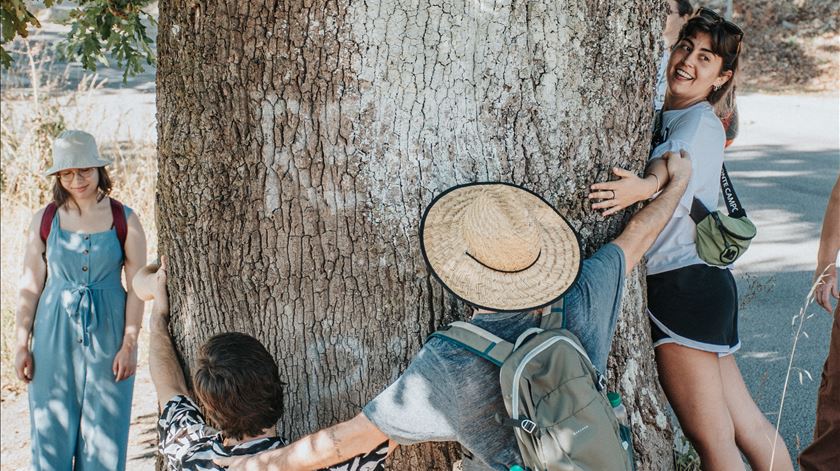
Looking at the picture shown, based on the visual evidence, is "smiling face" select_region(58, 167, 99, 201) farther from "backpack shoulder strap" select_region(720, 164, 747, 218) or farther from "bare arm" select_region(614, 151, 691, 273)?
"backpack shoulder strap" select_region(720, 164, 747, 218)

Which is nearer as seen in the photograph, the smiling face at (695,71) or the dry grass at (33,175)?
the smiling face at (695,71)

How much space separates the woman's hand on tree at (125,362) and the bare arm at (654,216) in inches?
103

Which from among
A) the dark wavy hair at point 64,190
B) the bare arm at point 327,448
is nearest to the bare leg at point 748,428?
the bare arm at point 327,448

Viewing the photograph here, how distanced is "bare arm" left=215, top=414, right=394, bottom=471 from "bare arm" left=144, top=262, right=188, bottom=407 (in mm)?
579

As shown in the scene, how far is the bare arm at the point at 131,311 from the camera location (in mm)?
4352

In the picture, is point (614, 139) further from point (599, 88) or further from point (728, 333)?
point (728, 333)

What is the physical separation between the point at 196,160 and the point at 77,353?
2.00m

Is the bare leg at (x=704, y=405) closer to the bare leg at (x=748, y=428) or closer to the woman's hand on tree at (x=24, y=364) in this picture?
the bare leg at (x=748, y=428)

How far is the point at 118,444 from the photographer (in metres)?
4.43

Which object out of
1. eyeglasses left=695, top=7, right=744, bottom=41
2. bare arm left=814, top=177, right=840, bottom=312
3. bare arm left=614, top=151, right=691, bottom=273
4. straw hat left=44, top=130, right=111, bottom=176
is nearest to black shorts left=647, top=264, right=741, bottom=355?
bare arm left=614, top=151, right=691, bottom=273

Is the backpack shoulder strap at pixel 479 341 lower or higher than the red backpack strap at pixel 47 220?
higher

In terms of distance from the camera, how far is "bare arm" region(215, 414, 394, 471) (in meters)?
2.27

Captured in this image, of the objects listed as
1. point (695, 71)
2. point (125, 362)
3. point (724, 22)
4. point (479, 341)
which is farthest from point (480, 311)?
point (125, 362)

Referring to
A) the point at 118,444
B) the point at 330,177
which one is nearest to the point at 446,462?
the point at 330,177
